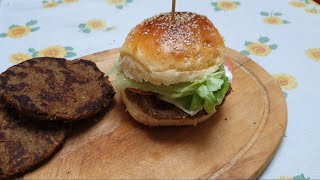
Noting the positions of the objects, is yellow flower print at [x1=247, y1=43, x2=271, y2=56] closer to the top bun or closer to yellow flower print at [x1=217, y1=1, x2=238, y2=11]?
yellow flower print at [x1=217, y1=1, x2=238, y2=11]

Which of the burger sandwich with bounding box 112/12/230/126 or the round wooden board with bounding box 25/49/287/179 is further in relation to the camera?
the burger sandwich with bounding box 112/12/230/126

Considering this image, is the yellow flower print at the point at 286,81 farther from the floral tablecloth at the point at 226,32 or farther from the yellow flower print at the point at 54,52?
the yellow flower print at the point at 54,52

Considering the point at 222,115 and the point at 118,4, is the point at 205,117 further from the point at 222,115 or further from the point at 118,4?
the point at 118,4

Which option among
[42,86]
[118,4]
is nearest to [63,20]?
[118,4]

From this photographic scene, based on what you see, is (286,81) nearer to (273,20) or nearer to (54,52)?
(273,20)

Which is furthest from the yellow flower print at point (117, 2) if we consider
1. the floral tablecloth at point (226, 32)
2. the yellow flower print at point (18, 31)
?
the yellow flower print at point (18, 31)

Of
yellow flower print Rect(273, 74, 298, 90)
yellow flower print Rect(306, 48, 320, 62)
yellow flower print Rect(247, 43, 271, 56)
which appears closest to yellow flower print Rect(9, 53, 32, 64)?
yellow flower print Rect(247, 43, 271, 56)
